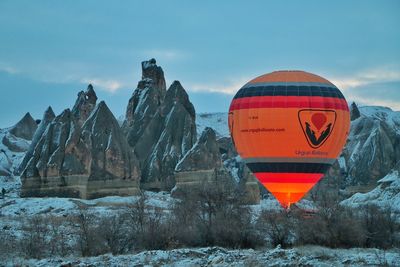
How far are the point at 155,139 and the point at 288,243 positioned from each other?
46.8 m

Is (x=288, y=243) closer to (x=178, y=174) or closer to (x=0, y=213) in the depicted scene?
(x=0, y=213)

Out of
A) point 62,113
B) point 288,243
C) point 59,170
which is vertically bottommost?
point 288,243

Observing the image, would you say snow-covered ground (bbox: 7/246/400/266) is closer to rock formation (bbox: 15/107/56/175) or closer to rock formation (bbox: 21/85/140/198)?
rock formation (bbox: 21/85/140/198)

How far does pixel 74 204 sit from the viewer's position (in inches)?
1790

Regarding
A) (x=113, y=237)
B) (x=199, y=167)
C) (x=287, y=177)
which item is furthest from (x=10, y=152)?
(x=113, y=237)

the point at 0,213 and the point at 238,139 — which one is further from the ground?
the point at 238,139

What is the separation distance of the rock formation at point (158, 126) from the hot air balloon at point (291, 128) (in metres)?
33.9

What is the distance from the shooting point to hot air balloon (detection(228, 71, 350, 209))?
30344 mm

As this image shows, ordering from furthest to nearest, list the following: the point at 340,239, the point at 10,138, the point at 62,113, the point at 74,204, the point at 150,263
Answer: the point at 10,138
the point at 62,113
the point at 74,204
the point at 340,239
the point at 150,263

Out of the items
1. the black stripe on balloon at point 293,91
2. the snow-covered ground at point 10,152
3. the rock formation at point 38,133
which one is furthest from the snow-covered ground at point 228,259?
the snow-covered ground at point 10,152

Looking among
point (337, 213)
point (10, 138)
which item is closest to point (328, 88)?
point (337, 213)

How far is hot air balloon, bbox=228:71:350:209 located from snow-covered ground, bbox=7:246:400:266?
8.70 metres

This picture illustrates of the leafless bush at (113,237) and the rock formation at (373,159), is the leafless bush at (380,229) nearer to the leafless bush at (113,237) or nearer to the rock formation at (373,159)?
the leafless bush at (113,237)

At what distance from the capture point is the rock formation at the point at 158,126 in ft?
217
